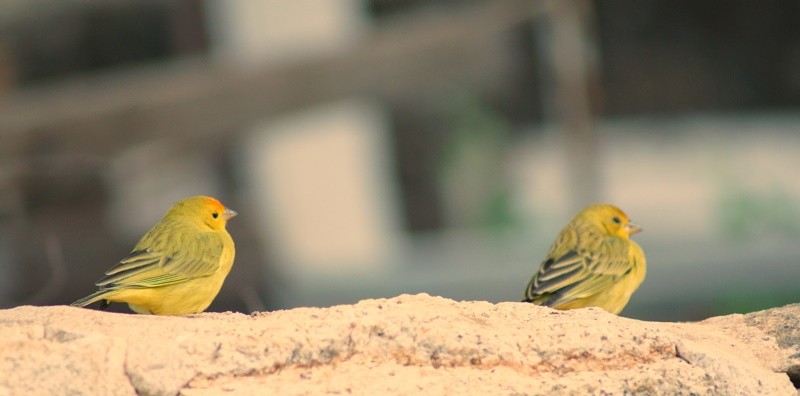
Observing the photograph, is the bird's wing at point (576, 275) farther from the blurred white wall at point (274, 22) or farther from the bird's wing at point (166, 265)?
the blurred white wall at point (274, 22)

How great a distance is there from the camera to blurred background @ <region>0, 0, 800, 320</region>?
941 centimetres

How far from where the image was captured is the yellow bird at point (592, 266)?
598cm

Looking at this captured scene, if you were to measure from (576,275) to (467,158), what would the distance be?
549cm

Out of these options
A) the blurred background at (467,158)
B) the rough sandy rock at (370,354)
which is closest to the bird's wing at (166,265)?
the rough sandy rock at (370,354)

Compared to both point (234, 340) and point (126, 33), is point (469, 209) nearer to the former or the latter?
point (126, 33)

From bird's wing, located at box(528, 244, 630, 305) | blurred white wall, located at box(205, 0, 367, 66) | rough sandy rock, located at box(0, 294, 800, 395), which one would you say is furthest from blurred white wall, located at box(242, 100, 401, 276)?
rough sandy rock, located at box(0, 294, 800, 395)

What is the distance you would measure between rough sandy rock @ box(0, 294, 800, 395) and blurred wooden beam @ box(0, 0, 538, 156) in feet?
11.1

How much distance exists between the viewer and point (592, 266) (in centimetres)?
614

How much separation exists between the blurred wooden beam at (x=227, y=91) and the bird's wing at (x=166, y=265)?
2665 mm

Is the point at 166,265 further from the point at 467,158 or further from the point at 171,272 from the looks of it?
the point at 467,158

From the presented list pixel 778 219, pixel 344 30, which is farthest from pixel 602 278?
pixel 778 219

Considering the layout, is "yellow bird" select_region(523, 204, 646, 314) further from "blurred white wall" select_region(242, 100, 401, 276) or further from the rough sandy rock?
"blurred white wall" select_region(242, 100, 401, 276)

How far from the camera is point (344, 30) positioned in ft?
34.7

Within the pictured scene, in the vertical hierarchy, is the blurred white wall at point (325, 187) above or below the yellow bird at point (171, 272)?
below
